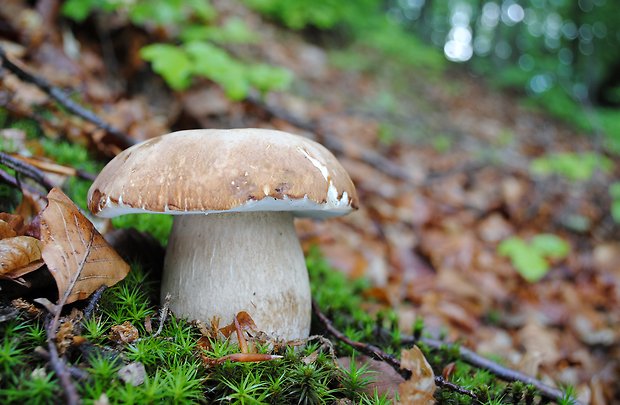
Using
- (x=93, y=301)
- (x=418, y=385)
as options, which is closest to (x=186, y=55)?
(x=93, y=301)

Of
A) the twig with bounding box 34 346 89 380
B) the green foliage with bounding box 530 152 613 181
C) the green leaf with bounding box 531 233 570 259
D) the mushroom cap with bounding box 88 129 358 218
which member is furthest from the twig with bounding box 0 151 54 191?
the green foliage with bounding box 530 152 613 181

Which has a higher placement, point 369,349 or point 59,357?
point 59,357

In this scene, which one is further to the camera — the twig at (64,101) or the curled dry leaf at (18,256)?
the twig at (64,101)

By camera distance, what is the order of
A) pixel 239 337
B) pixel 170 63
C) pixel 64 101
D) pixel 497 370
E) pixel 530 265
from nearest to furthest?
pixel 239 337
pixel 497 370
pixel 64 101
pixel 170 63
pixel 530 265

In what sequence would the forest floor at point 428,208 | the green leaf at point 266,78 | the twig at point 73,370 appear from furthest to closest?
the green leaf at point 266,78 → the forest floor at point 428,208 → the twig at point 73,370

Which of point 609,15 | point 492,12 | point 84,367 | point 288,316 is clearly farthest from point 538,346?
point 492,12

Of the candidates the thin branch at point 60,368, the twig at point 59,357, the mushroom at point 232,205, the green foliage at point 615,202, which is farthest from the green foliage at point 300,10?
the thin branch at point 60,368

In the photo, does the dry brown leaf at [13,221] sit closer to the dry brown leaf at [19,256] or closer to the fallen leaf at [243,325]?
the dry brown leaf at [19,256]

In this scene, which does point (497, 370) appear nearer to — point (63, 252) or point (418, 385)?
point (418, 385)
